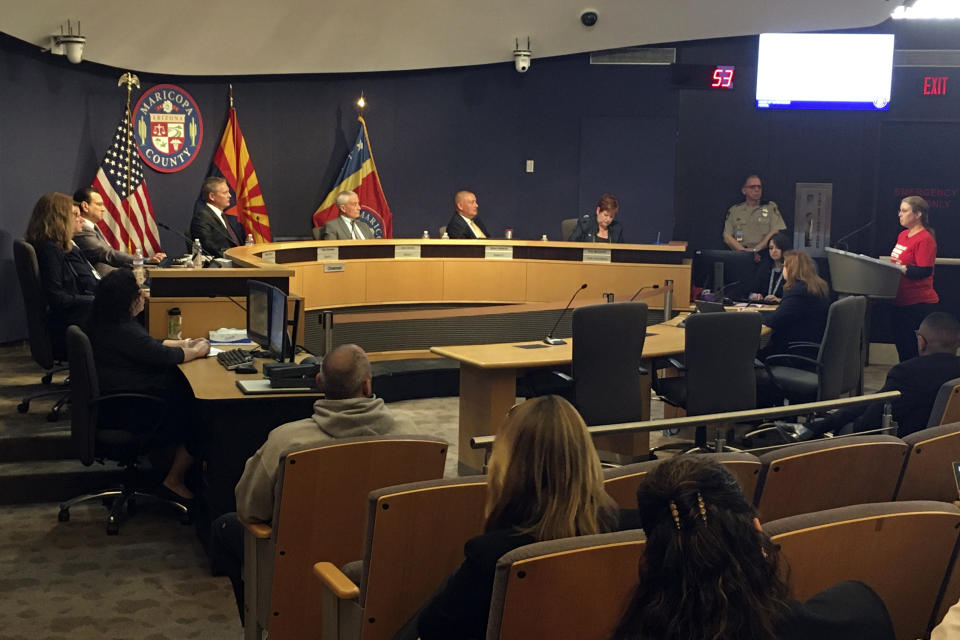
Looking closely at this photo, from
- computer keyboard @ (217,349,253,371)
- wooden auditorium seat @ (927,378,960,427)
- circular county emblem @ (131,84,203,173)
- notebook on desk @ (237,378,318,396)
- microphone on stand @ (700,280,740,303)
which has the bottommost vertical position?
notebook on desk @ (237,378,318,396)

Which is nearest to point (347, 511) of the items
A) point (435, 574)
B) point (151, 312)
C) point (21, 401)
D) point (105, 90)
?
point (435, 574)

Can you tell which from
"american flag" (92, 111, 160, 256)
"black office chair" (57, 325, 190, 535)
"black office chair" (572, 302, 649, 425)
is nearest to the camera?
"black office chair" (57, 325, 190, 535)

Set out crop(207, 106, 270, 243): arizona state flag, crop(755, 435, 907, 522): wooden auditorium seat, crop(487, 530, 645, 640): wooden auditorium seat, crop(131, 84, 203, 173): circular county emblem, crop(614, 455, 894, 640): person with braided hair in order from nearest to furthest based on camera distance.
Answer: crop(614, 455, 894, 640): person with braided hair → crop(487, 530, 645, 640): wooden auditorium seat → crop(755, 435, 907, 522): wooden auditorium seat → crop(131, 84, 203, 173): circular county emblem → crop(207, 106, 270, 243): arizona state flag

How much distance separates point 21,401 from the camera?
6578 mm

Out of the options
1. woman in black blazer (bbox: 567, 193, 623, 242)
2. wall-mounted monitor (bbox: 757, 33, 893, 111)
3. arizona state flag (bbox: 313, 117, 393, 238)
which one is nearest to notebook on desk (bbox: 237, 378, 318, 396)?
woman in black blazer (bbox: 567, 193, 623, 242)

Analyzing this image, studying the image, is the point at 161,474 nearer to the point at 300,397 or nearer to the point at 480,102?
the point at 300,397

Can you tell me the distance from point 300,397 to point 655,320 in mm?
4972

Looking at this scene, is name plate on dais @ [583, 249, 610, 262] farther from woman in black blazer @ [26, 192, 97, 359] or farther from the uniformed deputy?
woman in black blazer @ [26, 192, 97, 359]

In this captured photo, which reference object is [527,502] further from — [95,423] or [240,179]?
[240,179]

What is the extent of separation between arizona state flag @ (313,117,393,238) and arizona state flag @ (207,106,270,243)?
2.85ft

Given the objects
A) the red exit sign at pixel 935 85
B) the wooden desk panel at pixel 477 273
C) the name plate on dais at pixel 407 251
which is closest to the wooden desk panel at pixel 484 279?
the wooden desk panel at pixel 477 273

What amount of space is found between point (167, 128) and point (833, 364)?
7248 mm

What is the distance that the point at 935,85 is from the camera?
1086 centimetres

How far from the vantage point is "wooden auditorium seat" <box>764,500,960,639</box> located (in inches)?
88.7
